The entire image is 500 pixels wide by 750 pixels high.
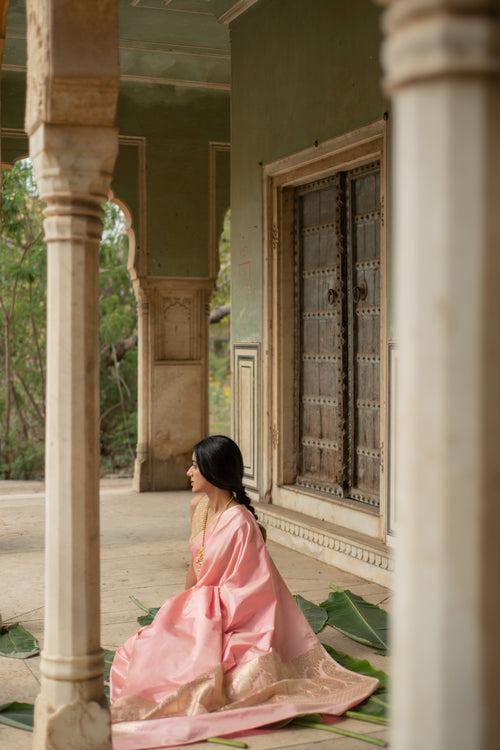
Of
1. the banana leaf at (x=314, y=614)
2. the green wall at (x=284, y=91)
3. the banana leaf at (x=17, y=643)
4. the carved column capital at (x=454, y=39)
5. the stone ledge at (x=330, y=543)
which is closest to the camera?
the carved column capital at (x=454, y=39)

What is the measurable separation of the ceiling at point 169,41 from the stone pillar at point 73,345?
5344mm

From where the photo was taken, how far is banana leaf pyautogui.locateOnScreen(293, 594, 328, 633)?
17.5 ft

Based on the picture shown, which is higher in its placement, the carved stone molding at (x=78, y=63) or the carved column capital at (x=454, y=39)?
the carved stone molding at (x=78, y=63)

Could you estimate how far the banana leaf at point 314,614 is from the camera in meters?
5.32

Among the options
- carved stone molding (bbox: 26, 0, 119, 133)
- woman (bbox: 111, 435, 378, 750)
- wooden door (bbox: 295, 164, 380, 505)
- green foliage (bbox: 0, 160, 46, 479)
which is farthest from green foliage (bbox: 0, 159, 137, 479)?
carved stone molding (bbox: 26, 0, 119, 133)

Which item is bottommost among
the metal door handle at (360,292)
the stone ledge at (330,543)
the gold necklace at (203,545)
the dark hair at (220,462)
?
the stone ledge at (330,543)

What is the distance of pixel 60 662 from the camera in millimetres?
3371

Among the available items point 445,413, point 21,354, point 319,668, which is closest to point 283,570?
point 319,668

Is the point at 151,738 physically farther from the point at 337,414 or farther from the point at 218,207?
the point at 218,207

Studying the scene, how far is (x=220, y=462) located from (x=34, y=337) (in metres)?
11.2

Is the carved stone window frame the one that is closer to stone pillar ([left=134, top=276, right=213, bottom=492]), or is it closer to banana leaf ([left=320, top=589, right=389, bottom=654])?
banana leaf ([left=320, top=589, right=389, bottom=654])

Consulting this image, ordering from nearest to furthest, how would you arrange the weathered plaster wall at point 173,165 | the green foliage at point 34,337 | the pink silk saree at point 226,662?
the pink silk saree at point 226,662, the weathered plaster wall at point 173,165, the green foliage at point 34,337

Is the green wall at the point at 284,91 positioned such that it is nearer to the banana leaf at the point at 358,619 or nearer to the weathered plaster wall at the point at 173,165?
the weathered plaster wall at the point at 173,165

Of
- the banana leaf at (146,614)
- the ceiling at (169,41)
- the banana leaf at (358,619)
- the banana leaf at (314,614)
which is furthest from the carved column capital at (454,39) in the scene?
the ceiling at (169,41)
